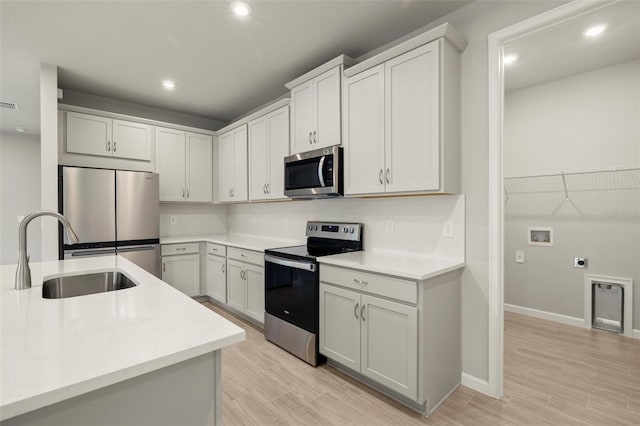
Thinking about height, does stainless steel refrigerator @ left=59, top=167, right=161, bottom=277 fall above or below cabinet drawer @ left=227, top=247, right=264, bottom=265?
above

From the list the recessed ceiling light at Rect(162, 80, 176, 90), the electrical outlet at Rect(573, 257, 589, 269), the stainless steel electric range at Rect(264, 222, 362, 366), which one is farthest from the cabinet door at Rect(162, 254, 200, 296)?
the electrical outlet at Rect(573, 257, 589, 269)

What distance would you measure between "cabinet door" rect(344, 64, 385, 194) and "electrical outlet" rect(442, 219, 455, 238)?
535 millimetres

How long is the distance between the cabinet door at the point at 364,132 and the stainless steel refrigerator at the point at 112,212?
8.17 feet

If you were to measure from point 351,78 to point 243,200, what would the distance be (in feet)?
7.09

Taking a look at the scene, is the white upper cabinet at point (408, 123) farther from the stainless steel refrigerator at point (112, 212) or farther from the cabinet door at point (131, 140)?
the cabinet door at point (131, 140)

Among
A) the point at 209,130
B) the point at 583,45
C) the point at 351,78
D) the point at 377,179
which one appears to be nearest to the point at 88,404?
the point at 377,179

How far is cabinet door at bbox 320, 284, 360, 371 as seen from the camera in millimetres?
2141

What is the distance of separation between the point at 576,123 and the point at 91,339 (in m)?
4.27

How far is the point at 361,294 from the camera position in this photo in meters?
2.10

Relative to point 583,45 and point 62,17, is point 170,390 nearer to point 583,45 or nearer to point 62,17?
point 62,17

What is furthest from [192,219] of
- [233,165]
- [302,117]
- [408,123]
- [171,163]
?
[408,123]

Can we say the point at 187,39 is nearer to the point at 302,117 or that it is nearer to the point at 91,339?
the point at 302,117

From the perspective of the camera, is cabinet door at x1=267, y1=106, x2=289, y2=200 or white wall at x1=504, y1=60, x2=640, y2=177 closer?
white wall at x1=504, y1=60, x2=640, y2=177

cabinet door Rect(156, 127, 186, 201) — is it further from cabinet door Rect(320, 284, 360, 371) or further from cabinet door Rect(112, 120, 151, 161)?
cabinet door Rect(320, 284, 360, 371)
